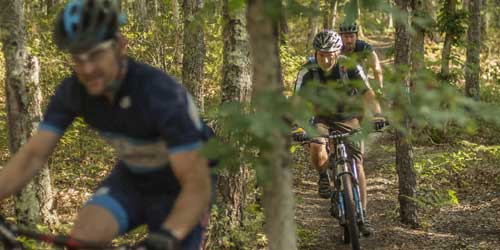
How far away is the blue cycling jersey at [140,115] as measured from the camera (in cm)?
309

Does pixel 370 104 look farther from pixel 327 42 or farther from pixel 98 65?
pixel 327 42

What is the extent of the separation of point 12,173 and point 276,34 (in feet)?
4.99

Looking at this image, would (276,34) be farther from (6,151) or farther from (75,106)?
(6,151)

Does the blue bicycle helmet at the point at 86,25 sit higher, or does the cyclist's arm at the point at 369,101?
the blue bicycle helmet at the point at 86,25

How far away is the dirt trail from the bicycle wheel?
1.96 ft

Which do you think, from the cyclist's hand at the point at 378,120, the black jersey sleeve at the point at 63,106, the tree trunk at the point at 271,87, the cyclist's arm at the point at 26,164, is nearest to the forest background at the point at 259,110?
the tree trunk at the point at 271,87

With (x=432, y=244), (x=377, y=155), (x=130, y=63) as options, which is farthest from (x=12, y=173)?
(x=377, y=155)

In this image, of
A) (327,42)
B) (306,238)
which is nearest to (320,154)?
(306,238)

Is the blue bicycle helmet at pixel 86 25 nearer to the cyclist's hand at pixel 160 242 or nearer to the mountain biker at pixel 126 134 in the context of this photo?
the mountain biker at pixel 126 134

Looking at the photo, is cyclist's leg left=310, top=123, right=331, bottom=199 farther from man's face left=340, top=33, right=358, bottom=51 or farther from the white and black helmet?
man's face left=340, top=33, right=358, bottom=51

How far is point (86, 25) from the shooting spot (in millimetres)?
3119

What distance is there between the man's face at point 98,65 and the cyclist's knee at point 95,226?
0.68 meters

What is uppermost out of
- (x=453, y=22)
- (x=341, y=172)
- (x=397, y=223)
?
(x=453, y=22)

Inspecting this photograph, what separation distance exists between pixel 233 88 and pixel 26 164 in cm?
371
